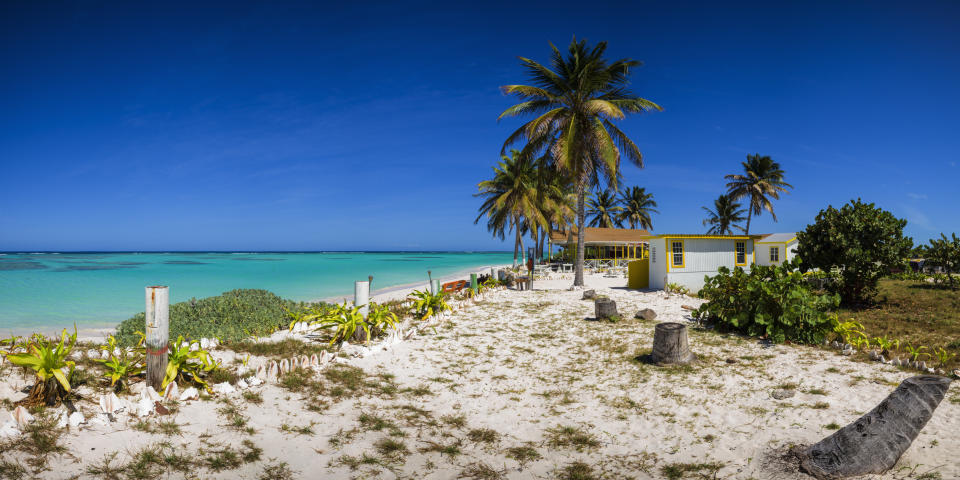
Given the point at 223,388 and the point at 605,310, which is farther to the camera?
the point at 605,310

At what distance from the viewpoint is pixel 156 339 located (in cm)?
482

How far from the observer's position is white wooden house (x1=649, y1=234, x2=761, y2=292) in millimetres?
18172

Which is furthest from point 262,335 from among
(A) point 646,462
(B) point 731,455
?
(B) point 731,455

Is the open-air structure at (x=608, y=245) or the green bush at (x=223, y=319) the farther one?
the open-air structure at (x=608, y=245)

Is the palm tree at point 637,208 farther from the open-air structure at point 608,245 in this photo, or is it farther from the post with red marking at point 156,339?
the post with red marking at point 156,339

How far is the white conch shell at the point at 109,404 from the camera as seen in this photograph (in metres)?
3.98

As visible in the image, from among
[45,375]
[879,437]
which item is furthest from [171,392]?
[879,437]

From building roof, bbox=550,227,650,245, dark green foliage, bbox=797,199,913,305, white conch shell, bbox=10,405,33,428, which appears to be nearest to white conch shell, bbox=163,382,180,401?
white conch shell, bbox=10,405,33,428

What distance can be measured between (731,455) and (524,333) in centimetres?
591

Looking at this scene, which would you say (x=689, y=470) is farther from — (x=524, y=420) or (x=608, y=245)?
(x=608, y=245)

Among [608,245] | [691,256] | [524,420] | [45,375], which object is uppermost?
[608,245]

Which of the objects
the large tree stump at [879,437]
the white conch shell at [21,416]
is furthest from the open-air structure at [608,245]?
the white conch shell at [21,416]

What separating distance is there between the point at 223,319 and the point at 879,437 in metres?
10.7

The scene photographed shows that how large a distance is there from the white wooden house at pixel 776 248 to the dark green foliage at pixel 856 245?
1949cm
